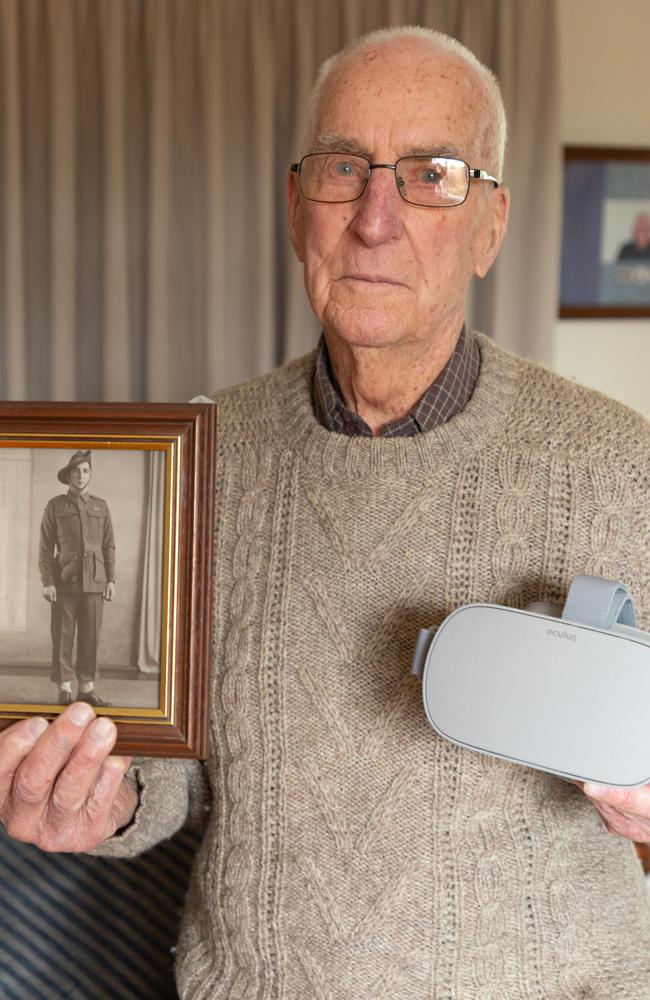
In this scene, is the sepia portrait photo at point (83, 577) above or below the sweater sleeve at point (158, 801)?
above

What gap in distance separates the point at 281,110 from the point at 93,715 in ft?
8.17

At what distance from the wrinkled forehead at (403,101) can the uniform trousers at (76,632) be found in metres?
0.55

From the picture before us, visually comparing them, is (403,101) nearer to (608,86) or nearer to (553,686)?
(553,686)

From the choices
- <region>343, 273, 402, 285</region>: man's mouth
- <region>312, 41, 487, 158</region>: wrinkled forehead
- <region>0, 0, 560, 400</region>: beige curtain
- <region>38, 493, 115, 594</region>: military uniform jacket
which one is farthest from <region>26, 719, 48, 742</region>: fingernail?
<region>0, 0, 560, 400</region>: beige curtain

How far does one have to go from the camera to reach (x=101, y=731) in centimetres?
94

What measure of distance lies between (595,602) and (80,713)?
47 centimetres

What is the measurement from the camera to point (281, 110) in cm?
305

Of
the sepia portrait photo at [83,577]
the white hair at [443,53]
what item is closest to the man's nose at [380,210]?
the white hair at [443,53]

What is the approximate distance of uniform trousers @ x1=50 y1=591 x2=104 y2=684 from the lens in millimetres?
972

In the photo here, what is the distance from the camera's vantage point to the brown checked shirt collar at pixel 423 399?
1186mm

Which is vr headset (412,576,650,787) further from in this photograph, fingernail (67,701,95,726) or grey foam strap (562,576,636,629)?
fingernail (67,701,95,726)

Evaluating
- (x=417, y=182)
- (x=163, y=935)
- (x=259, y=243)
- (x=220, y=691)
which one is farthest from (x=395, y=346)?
(x=259, y=243)

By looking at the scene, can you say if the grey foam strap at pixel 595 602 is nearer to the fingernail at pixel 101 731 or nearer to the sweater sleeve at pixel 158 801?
the fingernail at pixel 101 731

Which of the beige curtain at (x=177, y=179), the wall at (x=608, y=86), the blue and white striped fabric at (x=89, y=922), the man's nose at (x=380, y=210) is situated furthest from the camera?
the wall at (x=608, y=86)
